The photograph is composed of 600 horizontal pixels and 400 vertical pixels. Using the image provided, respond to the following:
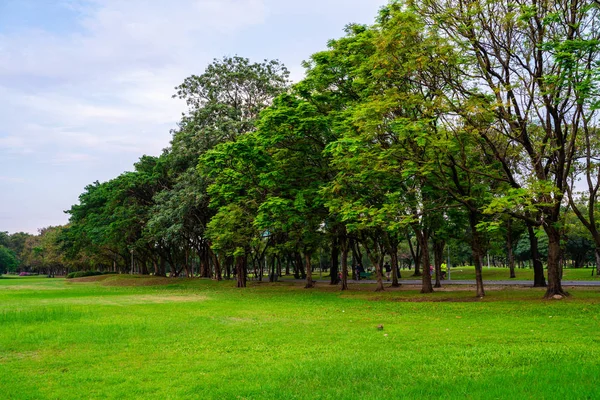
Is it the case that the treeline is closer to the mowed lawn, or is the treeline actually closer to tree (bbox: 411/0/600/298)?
tree (bbox: 411/0/600/298)

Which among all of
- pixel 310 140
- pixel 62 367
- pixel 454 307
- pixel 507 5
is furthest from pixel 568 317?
pixel 310 140

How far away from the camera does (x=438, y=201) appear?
22.9 meters

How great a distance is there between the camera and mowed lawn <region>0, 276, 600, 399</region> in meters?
7.05

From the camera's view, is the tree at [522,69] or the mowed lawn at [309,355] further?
the tree at [522,69]

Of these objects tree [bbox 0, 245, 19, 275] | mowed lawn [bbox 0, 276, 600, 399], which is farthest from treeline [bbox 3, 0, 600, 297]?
tree [bbox 0, 245, 19, 275]

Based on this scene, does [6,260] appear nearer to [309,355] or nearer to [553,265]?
[553,265]

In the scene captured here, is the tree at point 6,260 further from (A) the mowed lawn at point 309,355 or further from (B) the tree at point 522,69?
(B) the tree at point 522,69

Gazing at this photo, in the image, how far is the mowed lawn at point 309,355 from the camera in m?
7.05

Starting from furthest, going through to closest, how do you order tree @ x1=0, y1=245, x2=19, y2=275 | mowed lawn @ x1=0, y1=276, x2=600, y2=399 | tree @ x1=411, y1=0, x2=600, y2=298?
tree @ x1=0, y1=245, x2=19, y2=275 → tree @ x1=411, y1=0, x2=600, y2=298 → mowed lawn @ x1=0, y1=276, x2=600, y2=399

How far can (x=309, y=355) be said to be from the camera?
956 cm

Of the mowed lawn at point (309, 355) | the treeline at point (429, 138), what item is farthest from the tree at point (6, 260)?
the mowed lawn at point (309, 355)

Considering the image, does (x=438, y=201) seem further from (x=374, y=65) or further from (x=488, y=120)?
(x=374, y=65)

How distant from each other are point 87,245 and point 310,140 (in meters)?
44.1

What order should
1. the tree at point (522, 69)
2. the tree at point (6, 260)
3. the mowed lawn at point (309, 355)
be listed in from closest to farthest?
the mowed lawn at point (309, 355) → the tree at point (522, 69) → the tree at point (6, 260)
